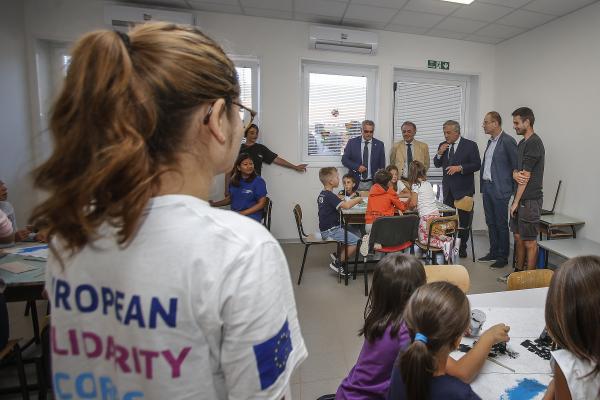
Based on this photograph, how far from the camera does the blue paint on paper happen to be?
1.05 meters

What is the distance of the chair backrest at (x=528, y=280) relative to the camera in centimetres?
197

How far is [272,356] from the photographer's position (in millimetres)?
467

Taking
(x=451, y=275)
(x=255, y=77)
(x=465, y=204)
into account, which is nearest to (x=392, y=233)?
(x=451, y=275)

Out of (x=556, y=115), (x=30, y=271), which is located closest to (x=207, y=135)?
(x=30, y=271)

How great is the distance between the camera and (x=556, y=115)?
431 cm

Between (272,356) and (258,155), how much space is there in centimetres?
443

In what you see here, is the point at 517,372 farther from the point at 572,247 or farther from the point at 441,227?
the point at 572,247

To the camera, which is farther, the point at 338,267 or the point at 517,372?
the point at 338,267

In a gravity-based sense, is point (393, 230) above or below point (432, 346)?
below

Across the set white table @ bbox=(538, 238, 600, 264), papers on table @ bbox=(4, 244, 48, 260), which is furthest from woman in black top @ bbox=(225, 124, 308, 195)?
white table @ bbox=(538, 238, 600, 264)

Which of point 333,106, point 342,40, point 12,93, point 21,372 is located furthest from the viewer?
point 333,106

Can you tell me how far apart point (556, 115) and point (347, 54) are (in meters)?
2.76

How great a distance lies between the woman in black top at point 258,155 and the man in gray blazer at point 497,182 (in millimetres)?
2376

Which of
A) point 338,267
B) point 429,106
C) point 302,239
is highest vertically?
point 429,106
